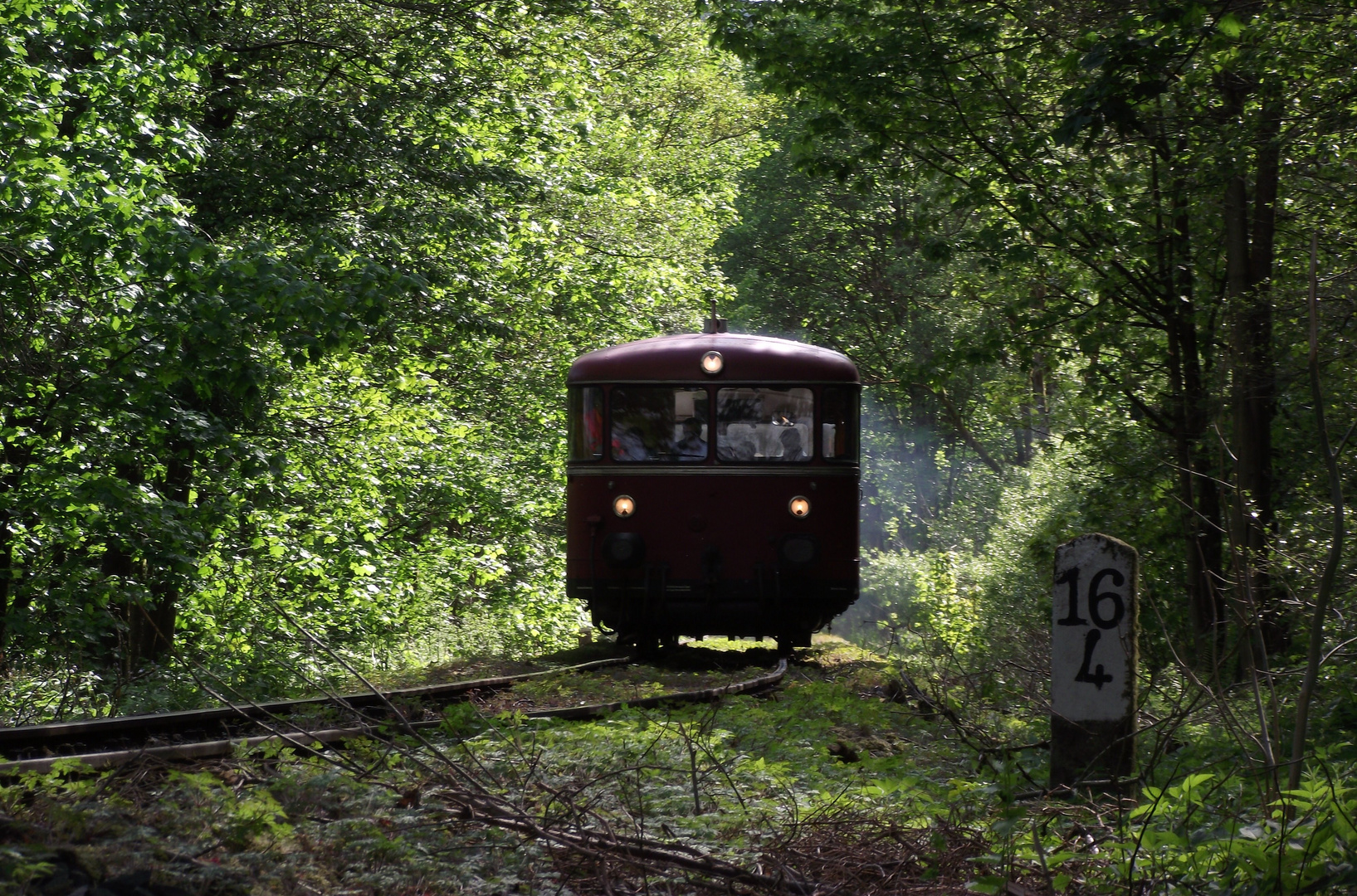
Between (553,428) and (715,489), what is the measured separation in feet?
25.7

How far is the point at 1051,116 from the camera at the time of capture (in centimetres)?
1166

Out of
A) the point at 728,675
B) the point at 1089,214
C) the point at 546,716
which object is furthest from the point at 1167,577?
the point at 546,716

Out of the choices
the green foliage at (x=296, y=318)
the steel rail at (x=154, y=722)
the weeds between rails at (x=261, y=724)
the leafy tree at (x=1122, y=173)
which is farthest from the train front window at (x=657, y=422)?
the steel rail at (x=154, y=722)

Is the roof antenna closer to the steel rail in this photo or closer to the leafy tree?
the leafy tree

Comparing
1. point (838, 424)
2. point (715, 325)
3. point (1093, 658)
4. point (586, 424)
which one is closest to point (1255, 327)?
point (838, 424)

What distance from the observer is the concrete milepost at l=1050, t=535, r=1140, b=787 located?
204 inches

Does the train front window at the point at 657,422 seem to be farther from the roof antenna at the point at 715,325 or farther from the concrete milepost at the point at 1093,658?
the concrete milepost at the point at 1093,658

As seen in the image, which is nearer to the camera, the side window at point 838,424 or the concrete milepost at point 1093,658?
the concrete milepost at point 1093,658

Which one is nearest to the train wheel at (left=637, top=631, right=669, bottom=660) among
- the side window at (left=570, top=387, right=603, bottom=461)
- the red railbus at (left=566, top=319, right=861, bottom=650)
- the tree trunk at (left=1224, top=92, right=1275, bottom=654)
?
the red railbus at (left=566, top=319, right=861, bottom=650)

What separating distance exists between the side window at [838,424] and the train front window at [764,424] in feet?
0.36

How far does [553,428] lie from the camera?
18766 millimetres

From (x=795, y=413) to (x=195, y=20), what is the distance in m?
6.59

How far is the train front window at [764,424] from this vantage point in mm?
11414

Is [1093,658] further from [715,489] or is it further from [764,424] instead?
[764,424]
